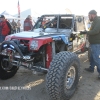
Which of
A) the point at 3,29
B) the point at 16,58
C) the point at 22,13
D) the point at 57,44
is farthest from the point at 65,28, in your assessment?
the point at 22,13

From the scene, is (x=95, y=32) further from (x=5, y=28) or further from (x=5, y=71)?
(x=5, y=28)

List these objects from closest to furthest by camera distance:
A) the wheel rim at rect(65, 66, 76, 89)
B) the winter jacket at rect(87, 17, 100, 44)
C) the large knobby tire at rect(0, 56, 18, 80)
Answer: the wheel rim at rect(65, 66, 76, 89)
the winter jacket at rect(87, 17, 100, 44)
the large knobby tire at rect(0, 56, 18, 80)

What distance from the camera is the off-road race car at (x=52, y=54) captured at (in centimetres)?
328

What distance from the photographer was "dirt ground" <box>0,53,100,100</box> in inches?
148

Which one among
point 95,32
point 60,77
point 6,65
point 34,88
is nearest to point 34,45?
point 60,77

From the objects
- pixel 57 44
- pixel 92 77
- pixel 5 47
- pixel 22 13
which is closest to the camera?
pixel 5 47

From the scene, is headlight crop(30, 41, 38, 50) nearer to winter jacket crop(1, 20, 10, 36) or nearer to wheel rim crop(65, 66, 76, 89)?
wheel rim crop(65, 66, 76, 89)

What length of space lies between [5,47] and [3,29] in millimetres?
3776

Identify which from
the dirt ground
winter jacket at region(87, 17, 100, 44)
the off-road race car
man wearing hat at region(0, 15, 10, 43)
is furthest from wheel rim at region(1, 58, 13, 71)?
man wearing hat at region(0, 15, 10, 43)

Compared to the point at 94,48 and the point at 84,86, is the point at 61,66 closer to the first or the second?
the point at 84,86

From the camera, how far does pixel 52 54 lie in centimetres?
407

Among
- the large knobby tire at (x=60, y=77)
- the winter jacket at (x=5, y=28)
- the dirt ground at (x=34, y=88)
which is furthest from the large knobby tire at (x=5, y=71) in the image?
the winter jacket at (x=5, y=28)

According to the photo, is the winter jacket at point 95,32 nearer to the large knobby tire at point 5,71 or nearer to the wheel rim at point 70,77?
the wheel rim at point 70,77

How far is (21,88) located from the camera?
4.16 meters
